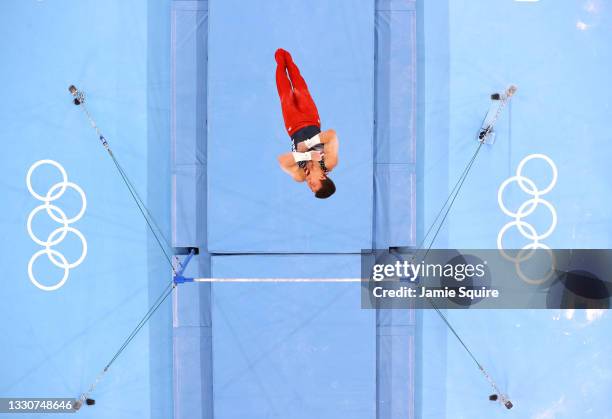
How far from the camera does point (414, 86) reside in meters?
3.92

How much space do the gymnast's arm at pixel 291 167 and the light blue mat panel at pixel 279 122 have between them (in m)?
0.09

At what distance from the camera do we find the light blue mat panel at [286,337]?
3811mm

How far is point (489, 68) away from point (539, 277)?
2.10m

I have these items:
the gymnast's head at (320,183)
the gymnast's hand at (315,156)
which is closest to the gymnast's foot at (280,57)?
the gymnast's hand at (315,156)

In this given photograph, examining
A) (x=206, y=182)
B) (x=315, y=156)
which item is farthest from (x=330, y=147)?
(x=206, y=182)

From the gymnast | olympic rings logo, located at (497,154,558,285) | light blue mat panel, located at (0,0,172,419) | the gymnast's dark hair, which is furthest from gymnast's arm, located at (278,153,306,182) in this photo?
olympic rings logo, located at (497,154,558,285)

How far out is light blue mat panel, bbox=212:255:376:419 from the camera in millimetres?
3811

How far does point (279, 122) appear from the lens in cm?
381

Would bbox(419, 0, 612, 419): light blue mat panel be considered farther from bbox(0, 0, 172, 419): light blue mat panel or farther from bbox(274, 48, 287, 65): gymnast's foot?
bbox(0, 0, 172, 419): light blue mat panel

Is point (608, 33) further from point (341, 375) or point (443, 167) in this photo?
point (341, 375)

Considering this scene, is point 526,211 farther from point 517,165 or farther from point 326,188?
point 326,188

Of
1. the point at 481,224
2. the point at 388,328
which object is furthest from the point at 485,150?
the point at 388,328

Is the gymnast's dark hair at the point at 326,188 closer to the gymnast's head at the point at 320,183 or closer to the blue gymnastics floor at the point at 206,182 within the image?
the gymnast's head at the point at 320,183

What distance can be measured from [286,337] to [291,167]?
1.55m
